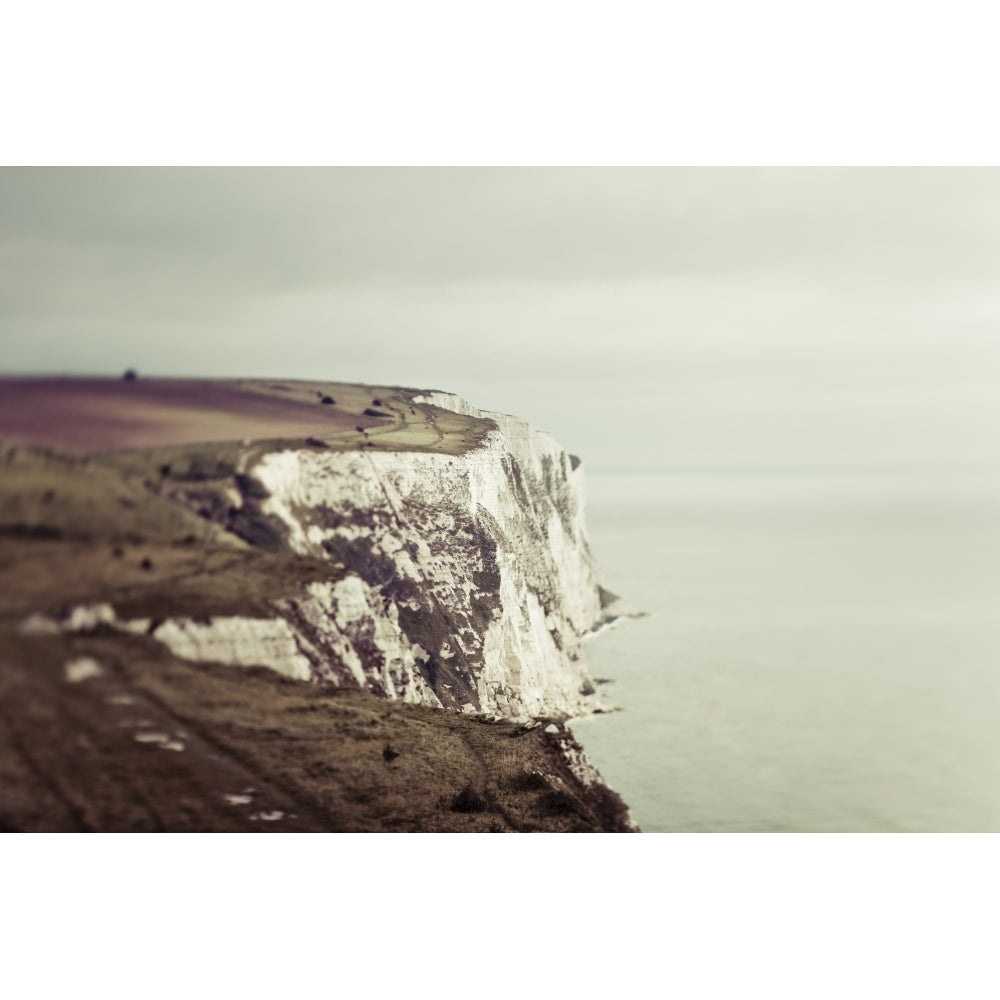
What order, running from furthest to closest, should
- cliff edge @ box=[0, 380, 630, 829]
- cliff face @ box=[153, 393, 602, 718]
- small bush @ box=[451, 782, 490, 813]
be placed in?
small bush @ box=[451, 782, 490, 813] < cliff face @ box=[153, 393, 602, 718] < cliff edge @ box=[0, 380, 630, 829]

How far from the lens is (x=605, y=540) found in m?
10.8

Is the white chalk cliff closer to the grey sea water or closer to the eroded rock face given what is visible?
the eroded rock face

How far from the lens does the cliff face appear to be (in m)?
9.17

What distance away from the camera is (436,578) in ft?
33.6

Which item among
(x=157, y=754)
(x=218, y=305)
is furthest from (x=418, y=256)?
(x=157, y=754)

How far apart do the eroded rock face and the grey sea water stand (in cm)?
57

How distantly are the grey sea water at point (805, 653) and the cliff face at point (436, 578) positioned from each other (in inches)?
25.3

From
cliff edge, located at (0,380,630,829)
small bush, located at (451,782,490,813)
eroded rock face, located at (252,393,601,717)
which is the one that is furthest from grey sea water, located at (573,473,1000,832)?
small bush, located at (451,782,490,813)

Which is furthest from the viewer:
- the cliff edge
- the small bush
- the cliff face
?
the small bush

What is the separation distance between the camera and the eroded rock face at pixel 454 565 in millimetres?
9430

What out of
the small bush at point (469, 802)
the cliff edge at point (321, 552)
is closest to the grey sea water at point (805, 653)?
the cliff edge at point (321, 552)

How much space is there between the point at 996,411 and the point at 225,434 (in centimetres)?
834

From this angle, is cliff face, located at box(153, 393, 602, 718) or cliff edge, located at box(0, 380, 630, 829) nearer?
cliff edge, located at box(0, 380, 630, 829)

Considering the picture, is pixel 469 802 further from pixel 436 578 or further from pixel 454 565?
pixel 454 565
